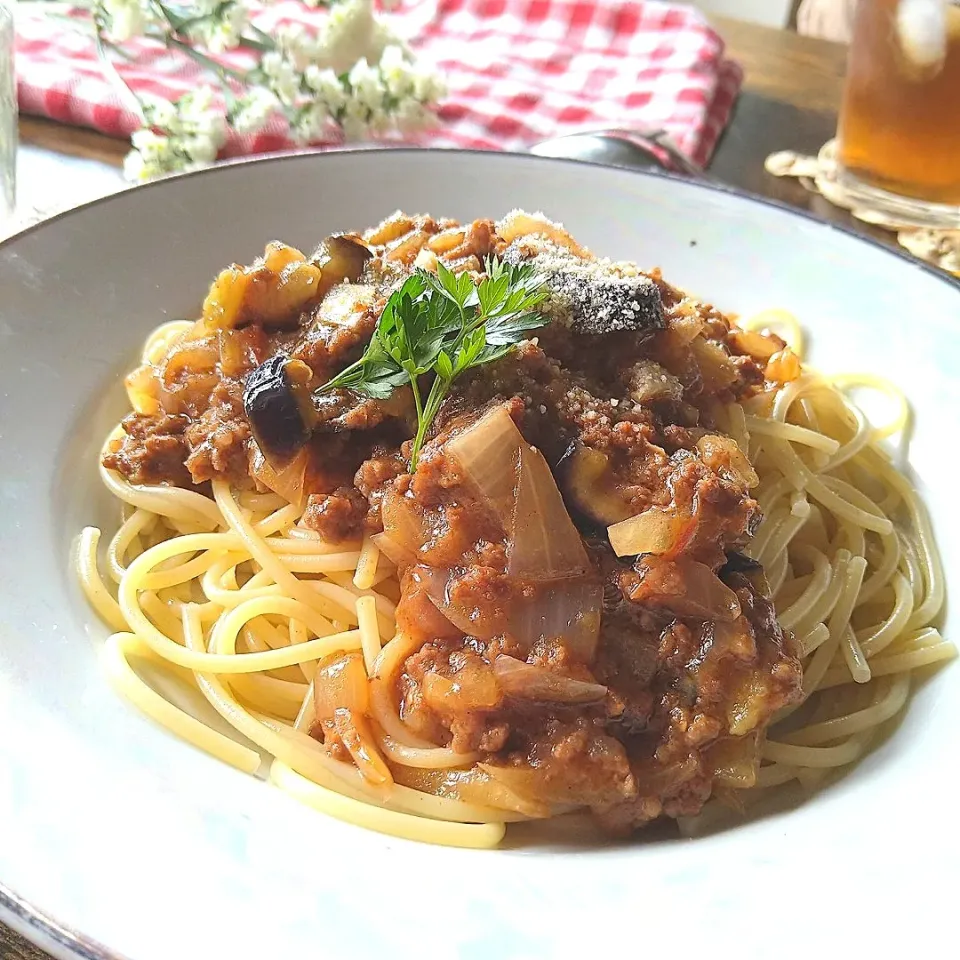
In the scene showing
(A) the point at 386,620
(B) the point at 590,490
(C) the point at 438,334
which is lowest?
(A) the point at 386,620

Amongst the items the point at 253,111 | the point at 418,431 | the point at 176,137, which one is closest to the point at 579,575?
the point at 418,431

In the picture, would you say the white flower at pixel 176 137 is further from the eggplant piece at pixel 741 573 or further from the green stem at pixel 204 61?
the eggplant piece at pixel 741 573

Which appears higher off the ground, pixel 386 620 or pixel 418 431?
pixel 418 431

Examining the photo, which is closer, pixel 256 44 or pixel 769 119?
pixel 256 44

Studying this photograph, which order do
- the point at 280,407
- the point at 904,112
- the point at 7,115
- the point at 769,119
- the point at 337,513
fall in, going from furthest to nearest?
the point at 769,119 → the point at 904,112 → the point at 7,115 → the point at 337,513 → the point at 280,407

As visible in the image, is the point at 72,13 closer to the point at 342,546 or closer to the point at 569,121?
the point at 569,121

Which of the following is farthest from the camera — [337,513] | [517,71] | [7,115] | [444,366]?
[517,71]

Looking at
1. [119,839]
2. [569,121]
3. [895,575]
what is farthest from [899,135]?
[119,839]

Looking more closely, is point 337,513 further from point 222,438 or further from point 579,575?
point 579,575
